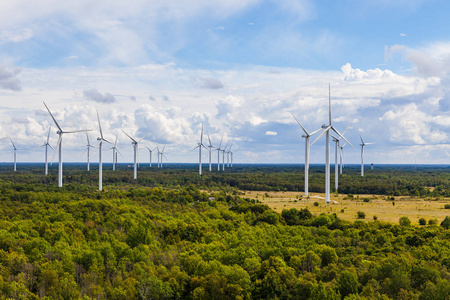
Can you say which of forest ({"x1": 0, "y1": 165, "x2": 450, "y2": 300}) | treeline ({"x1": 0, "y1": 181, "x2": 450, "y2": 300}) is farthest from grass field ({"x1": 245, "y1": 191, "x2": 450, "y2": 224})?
treeline ({"x1": 0, "y1": 181, "x2": 450, "y2": 300})

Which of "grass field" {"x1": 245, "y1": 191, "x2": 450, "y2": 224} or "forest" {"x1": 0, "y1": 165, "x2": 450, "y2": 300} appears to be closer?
"forest" {"x1": 0, "y1": 165, "x2": 450, "y2": 300}

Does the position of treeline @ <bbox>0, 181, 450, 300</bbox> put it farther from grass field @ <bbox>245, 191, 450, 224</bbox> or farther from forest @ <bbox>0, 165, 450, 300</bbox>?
grass field @ <bbox>245, 191, 450, 224</bbox>

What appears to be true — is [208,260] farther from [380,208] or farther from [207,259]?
[380,208]

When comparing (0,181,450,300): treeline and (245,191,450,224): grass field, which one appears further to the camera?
(245,191,450,224): grass field

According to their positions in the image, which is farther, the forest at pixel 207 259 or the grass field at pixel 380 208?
the grass field at pixel 380 208

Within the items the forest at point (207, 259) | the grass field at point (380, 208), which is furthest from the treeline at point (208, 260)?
the grass field at point (380, 208)

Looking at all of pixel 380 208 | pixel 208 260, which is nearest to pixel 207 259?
pixel 208 260

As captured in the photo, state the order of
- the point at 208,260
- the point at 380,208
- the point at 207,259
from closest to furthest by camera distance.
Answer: the point at 208,260, the point at 207,259, the point at 380,208

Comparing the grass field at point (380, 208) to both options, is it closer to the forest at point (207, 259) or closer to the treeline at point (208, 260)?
the forest at point (207, 259)

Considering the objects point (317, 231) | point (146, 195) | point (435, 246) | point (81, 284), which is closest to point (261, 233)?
point (317, 231)
